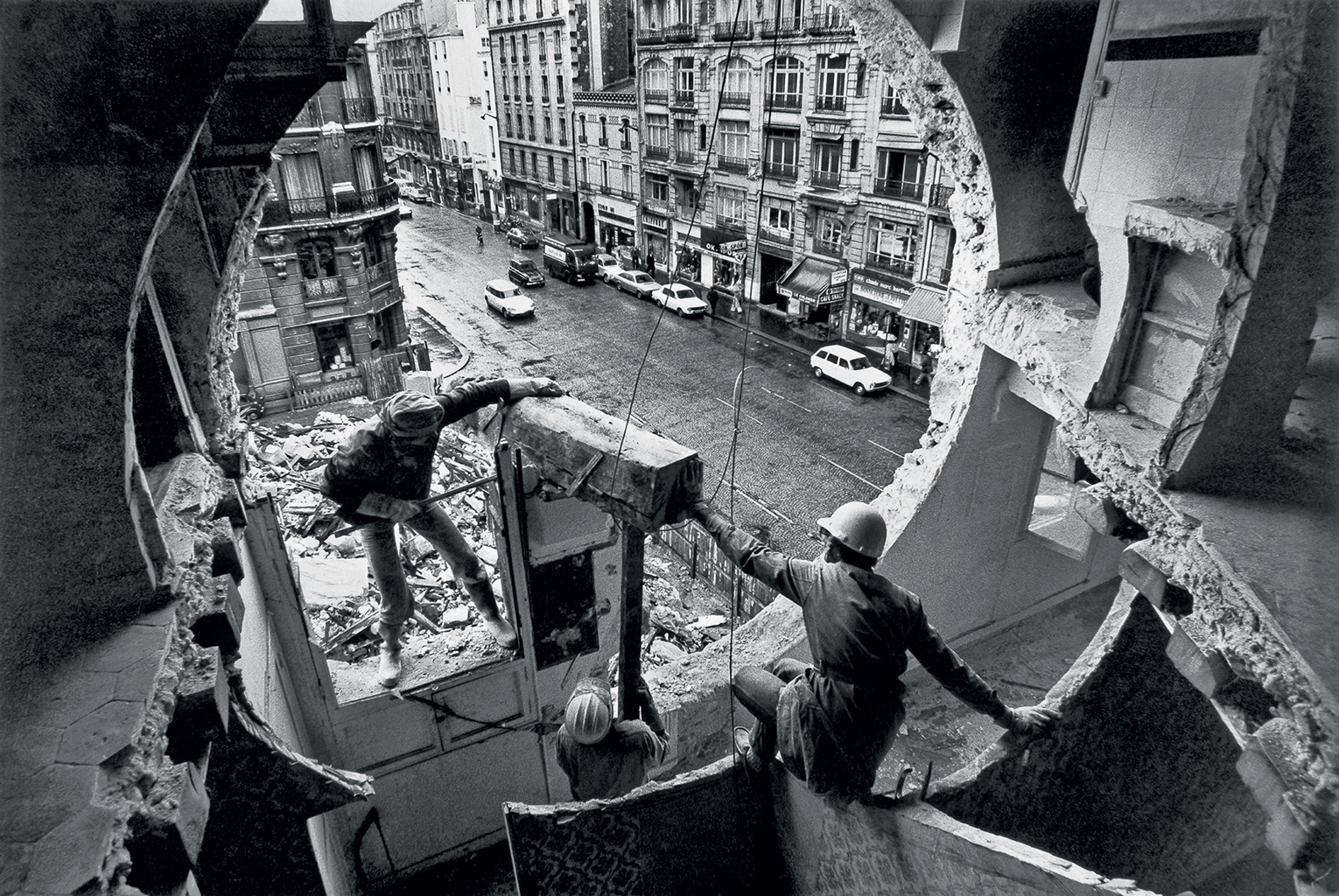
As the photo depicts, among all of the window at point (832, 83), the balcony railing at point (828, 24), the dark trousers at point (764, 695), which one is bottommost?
the dark trousers at point (764, 695)

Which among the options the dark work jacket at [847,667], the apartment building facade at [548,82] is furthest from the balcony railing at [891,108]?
the dark work jacket at [847,667]

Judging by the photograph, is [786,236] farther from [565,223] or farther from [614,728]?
[614,728]

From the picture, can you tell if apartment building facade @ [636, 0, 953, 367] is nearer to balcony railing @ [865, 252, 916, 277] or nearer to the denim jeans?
balcony railing @ [865, 252, 916, 277]

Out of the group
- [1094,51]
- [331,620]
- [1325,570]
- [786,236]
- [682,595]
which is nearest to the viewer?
[1325,570]

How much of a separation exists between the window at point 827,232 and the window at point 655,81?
9.65 metres

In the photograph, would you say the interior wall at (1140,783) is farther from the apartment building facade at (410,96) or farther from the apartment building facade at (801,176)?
the apartment building facade at (410,96)

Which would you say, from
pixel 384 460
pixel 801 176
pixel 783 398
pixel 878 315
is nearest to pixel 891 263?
pixel 878 315

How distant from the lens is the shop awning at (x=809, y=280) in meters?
26.8

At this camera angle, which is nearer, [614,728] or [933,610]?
[614,728]

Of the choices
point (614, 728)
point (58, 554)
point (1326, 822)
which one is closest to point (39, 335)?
point (58, 554)

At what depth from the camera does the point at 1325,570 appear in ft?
12.1

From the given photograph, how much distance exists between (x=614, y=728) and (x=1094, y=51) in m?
5.80

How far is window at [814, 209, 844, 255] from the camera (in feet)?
87.6

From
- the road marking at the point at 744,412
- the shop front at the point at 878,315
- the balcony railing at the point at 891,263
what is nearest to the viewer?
the road marking at the point at 744,412
